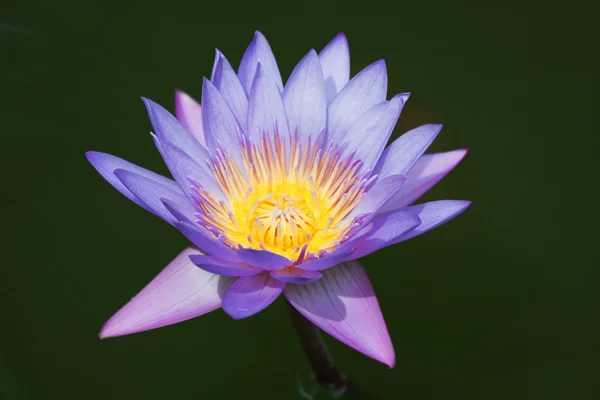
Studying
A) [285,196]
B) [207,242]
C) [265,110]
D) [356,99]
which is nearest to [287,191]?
[285,196]

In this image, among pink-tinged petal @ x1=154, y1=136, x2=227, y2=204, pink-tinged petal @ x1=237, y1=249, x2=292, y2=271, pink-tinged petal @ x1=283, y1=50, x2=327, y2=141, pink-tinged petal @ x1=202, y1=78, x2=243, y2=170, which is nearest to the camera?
pink-tinged petal @ x1=237, y1=249, x2=292, y2=271

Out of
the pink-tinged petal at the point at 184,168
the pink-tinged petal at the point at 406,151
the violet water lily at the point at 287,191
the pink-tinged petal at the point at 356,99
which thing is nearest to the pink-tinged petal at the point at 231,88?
the violet water lily at the point at 287,191

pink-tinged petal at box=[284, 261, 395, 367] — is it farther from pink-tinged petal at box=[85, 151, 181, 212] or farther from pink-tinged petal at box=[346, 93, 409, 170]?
pink-tinged petal at box=[85, 151, 181, 212]

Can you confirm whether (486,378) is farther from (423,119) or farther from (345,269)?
(423,119)

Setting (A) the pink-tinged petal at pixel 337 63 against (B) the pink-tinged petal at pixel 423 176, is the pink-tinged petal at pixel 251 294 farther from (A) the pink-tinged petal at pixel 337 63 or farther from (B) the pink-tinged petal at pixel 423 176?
(A) the pink-tinged petal at pixel 337 63

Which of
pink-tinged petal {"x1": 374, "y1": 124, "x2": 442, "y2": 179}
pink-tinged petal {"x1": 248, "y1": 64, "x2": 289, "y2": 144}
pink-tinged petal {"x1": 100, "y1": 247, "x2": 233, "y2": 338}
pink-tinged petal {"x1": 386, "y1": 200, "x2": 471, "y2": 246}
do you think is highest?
pink-tinged petal {"x1": 248, "y1": 64, "x2": 289, "y2": 144}

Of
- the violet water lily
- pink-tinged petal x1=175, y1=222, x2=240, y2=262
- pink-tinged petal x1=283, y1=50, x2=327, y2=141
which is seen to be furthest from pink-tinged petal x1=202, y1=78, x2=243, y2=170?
pink-tinged petal x1=175, y1=222, x2=240, y2=262

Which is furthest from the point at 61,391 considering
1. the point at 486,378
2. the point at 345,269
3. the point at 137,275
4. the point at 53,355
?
the point at 486,378

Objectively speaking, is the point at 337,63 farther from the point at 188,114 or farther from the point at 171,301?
the point at 171,301
